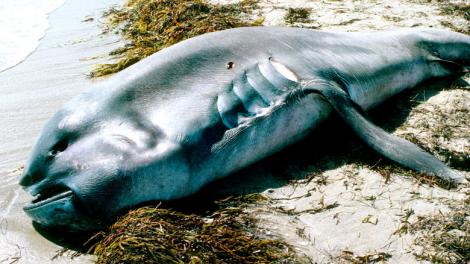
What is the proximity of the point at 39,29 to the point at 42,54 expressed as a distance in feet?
6.52

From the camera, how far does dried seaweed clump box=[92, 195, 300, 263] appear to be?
8.79ft

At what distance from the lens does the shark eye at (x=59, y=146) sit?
310 cm

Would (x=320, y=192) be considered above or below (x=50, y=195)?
below

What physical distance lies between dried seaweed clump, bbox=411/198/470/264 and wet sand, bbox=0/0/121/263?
72.3 inches

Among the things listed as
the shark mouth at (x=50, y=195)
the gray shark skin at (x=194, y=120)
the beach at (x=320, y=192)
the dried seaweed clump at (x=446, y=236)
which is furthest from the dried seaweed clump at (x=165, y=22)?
the dried seaweed clump at (x=446, y=236)

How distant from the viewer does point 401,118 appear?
427 centimetres

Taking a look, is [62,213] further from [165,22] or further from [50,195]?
[165,22]

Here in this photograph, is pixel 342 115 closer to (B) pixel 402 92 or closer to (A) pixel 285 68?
(A) pixel 285 68

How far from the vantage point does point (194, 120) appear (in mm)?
3227

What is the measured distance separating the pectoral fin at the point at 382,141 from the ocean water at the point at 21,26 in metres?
4.77

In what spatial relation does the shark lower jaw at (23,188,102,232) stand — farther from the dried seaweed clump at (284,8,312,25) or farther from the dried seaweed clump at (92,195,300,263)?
the dried seaweed clump at (284,8,312,25)

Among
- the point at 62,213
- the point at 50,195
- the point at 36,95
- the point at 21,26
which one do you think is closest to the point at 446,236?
the point at 62,213

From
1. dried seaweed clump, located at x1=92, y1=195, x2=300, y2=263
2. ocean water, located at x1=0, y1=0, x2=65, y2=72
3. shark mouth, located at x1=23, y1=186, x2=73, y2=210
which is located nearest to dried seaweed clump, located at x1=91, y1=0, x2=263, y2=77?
ocean water, located at x1=0, y1=0, x2=65, y2=72

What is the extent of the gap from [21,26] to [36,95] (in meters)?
4.69
